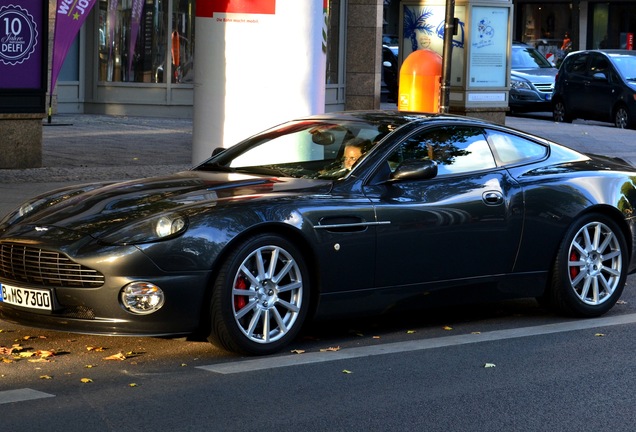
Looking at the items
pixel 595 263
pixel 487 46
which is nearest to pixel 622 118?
pixel 487 46

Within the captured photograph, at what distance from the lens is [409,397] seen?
242 inches

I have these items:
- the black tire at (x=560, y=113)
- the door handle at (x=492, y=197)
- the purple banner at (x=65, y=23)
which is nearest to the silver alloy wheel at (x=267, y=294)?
the door handle at (x=492, y=197)

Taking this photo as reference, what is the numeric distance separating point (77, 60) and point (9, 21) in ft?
Answer: 33.9

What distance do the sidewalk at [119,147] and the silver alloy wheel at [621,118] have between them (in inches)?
8.1

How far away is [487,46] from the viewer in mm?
19500

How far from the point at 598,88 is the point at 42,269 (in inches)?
857

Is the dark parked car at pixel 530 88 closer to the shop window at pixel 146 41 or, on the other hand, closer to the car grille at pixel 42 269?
the shop window at pixel 146 41

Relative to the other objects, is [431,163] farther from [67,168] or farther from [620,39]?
[620,39]

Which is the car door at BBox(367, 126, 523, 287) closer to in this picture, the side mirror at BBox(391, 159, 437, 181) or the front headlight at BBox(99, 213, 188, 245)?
the side mirror at BBox(391, 159, 437, 181)

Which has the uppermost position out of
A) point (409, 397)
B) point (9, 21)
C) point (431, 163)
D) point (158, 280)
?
point (9, 21)

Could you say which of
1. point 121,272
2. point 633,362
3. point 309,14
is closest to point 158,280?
point 121,272

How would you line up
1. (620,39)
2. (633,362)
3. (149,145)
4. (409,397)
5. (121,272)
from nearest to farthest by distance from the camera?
1. (409,397)
2. (121,272)
3. (633,362)
4. (149,145)
5. (620,39)

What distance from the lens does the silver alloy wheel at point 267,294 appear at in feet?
22.5

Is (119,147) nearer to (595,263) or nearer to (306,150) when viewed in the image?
(306,150)
